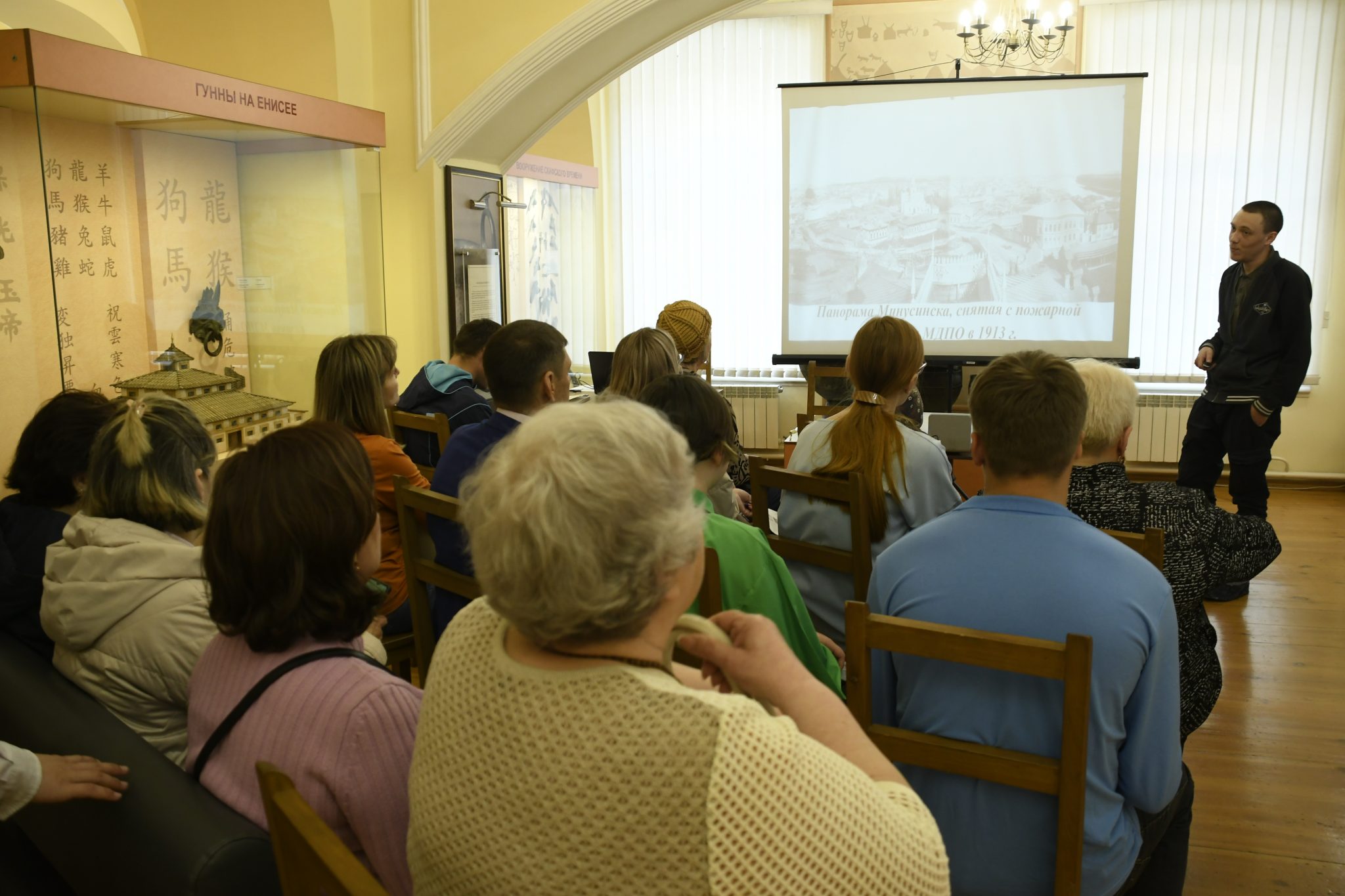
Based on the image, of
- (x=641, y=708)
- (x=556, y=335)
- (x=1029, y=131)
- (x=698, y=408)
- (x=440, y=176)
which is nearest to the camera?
(x=641, y=708)

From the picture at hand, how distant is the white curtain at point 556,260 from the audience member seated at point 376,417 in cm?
376

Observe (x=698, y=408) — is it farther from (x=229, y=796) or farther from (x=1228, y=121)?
(x=1228, y=121)

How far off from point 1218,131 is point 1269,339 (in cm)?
266

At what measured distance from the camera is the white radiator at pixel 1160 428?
21.9ft

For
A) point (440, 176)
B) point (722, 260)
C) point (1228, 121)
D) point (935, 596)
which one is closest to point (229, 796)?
point (935, 596)

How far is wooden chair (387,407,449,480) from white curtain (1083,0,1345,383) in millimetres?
5133

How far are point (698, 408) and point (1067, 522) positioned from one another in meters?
0.75

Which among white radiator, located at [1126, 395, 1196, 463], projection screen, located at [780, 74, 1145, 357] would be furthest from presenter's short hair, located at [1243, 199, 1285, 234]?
white radiator, located at [1126, 395, 1196, 463]

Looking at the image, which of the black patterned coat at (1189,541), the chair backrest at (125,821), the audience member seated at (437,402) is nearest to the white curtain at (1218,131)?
the audience member seated at (437,402)

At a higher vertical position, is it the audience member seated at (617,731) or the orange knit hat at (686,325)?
the orange knit hat at (686,325)

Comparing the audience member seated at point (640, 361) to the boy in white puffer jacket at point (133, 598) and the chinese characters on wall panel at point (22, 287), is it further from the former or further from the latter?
the chinese characters on wall panel at point (22, 287)

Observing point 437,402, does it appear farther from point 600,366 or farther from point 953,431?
point 953,431

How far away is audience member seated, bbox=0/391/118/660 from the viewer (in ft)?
6.49

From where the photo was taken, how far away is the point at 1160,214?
6.56m
